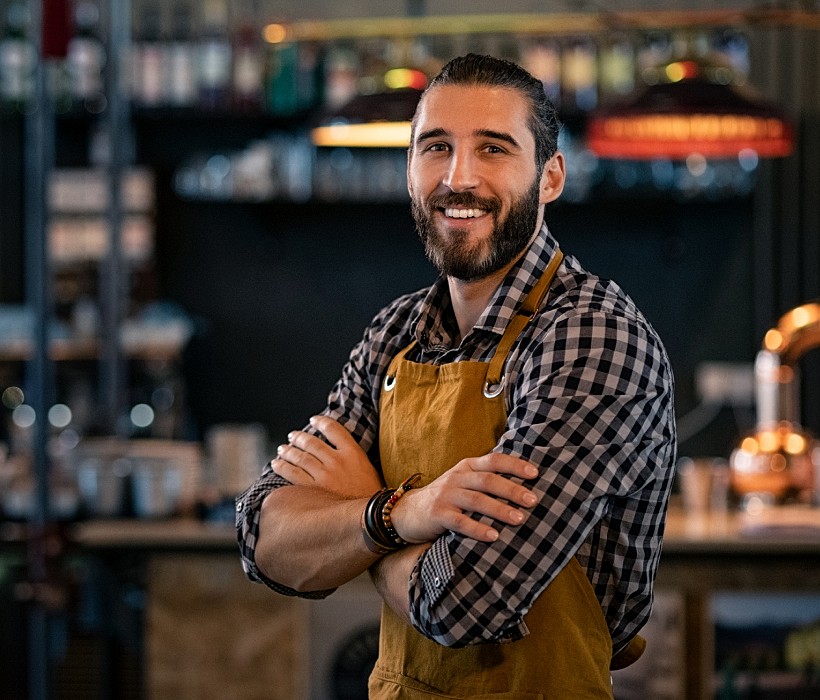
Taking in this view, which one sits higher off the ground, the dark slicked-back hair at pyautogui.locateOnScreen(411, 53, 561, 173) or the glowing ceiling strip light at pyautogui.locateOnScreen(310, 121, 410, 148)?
the glowing ceiling strip light at pyautogui.locateOnScreen(310, 121, 410, 148)

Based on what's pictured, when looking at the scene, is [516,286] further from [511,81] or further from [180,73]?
[180,73]

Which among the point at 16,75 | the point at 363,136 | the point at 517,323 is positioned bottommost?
the point at 517,323

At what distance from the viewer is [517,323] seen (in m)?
1.83

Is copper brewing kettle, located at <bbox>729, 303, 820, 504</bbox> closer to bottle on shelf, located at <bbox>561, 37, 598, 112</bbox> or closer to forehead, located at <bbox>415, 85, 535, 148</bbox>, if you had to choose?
forehead, located at <bbox>415, 85, 535, 148</bbox>

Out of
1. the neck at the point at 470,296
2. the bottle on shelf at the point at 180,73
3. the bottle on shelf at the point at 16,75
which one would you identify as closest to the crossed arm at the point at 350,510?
the neck at the point at 470,296

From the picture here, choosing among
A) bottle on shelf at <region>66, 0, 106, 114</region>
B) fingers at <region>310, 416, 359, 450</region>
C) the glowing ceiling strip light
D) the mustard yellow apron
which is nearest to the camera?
the mustard yellow apron

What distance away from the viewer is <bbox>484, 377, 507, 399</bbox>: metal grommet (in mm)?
1797

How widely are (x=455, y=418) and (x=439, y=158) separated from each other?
340 mm

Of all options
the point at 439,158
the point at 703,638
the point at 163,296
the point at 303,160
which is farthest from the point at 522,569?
the point at 163,296

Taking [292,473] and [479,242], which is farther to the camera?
[292,473]

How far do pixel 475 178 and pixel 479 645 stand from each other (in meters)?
0.59

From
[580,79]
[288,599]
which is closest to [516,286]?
[288,599]

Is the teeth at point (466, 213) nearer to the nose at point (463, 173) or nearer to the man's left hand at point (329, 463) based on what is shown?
the nose at point (463, 173)

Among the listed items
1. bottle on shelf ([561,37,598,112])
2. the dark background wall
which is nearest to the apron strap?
bottle on shelf ([561,37,598,112])
